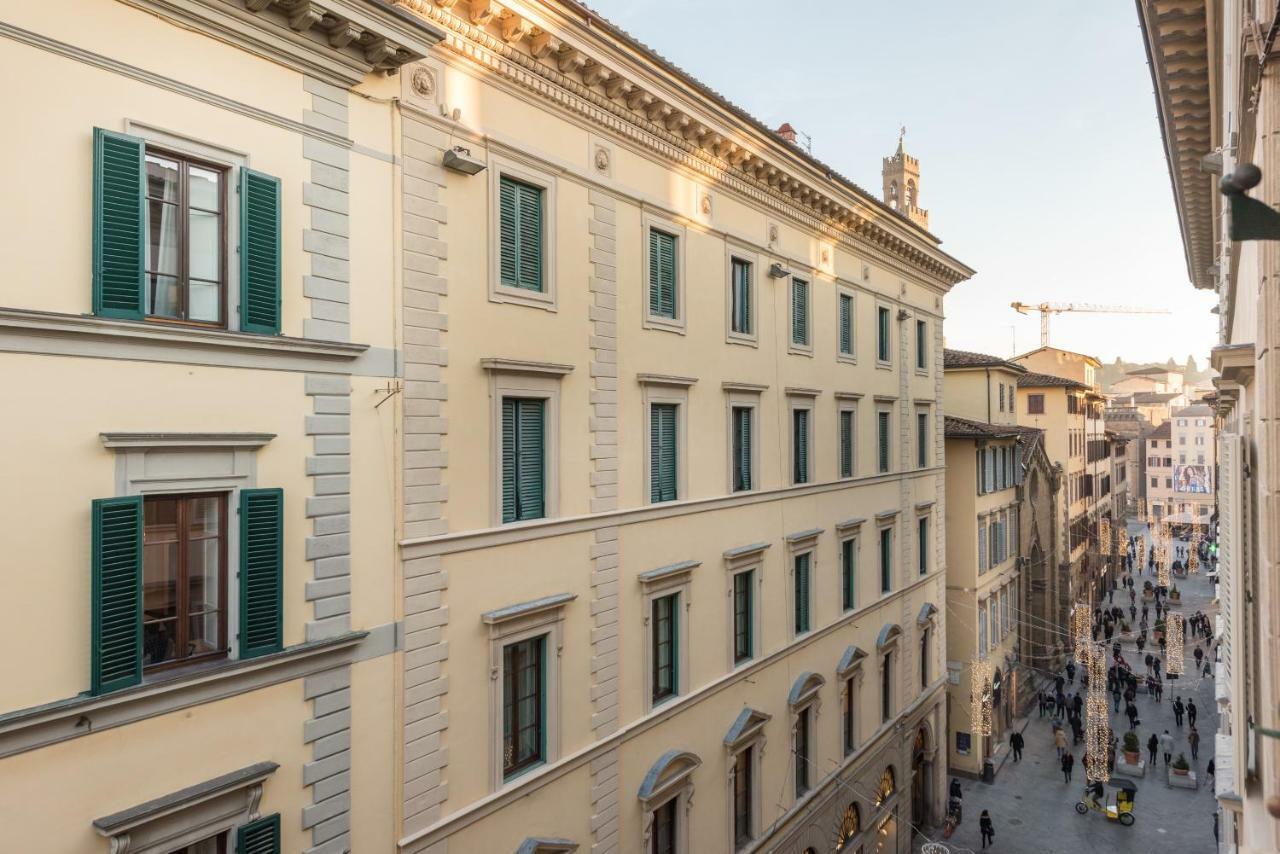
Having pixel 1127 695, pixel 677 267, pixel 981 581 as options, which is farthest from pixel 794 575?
pixel 1127 695

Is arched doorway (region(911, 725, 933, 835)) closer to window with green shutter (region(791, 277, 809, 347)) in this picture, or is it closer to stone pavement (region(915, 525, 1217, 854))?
stone pavement (region(915, 525, 1217, 854))

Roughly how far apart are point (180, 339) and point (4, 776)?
4.08m

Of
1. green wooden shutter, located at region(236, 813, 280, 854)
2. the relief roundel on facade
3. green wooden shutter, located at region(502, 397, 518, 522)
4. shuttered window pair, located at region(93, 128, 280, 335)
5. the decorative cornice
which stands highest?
the decorative cornice

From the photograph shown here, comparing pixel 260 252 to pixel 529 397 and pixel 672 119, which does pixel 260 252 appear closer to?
pixel 529 397

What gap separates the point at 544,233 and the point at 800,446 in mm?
9179

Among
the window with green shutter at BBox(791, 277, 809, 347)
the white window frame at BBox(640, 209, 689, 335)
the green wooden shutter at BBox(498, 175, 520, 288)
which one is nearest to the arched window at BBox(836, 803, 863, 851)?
the window with green shutter at BBox(791, 277, 809, 347)

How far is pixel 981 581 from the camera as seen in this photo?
98.6 feet

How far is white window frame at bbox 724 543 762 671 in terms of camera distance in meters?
16.0

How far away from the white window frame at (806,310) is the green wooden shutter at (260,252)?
1204cm

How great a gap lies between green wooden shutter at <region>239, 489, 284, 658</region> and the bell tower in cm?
2924

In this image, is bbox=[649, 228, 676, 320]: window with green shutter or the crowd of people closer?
bbox=[649, 228, 676, 320]: window with green shutter

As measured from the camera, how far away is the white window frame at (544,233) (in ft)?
36.7

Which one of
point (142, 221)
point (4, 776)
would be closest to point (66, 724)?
point (4, 776)

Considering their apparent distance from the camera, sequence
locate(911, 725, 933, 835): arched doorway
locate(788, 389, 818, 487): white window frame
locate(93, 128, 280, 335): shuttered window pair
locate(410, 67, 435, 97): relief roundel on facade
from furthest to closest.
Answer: locate(911, 725, 933, 835): arched doorway < locate(788, 389, 818, 487): white window frame < locate(410, 67, 435, 97): relief roundel on facade < locate(93, 128, 280, 335): shuttered window pair
